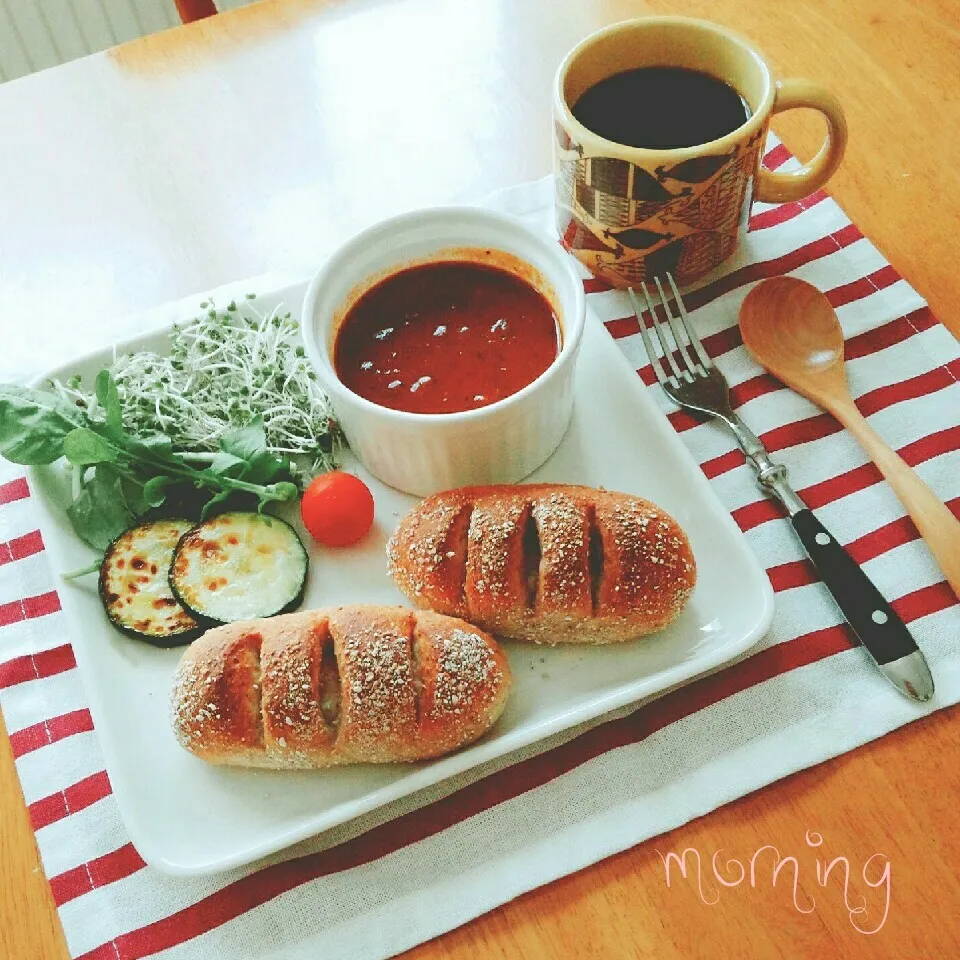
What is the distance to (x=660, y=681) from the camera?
1422 millimetres

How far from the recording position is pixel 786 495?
164cm

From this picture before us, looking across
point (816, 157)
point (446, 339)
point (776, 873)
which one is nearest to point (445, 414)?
point (446, 339)

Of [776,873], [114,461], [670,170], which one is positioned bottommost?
[776,873]

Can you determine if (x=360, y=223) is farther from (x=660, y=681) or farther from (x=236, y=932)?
(x=236, y=932)

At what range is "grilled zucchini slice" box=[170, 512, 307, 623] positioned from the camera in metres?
1.52

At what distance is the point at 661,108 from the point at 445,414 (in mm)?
747

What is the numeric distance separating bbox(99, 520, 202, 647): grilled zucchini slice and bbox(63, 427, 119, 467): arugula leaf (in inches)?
5.1

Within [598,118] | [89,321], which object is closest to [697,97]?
[598,118]

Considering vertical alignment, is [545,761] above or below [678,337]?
below

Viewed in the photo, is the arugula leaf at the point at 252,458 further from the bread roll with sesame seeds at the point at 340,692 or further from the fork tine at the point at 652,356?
the fork tine at the point at 652,356

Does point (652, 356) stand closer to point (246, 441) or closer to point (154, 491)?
point (246, 441)

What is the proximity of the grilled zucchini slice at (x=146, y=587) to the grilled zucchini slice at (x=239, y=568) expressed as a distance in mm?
37

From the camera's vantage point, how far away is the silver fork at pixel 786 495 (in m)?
1.46

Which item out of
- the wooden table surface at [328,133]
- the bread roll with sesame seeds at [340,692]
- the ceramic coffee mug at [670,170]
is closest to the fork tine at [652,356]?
the ceramic coffee mug at [670,170]
